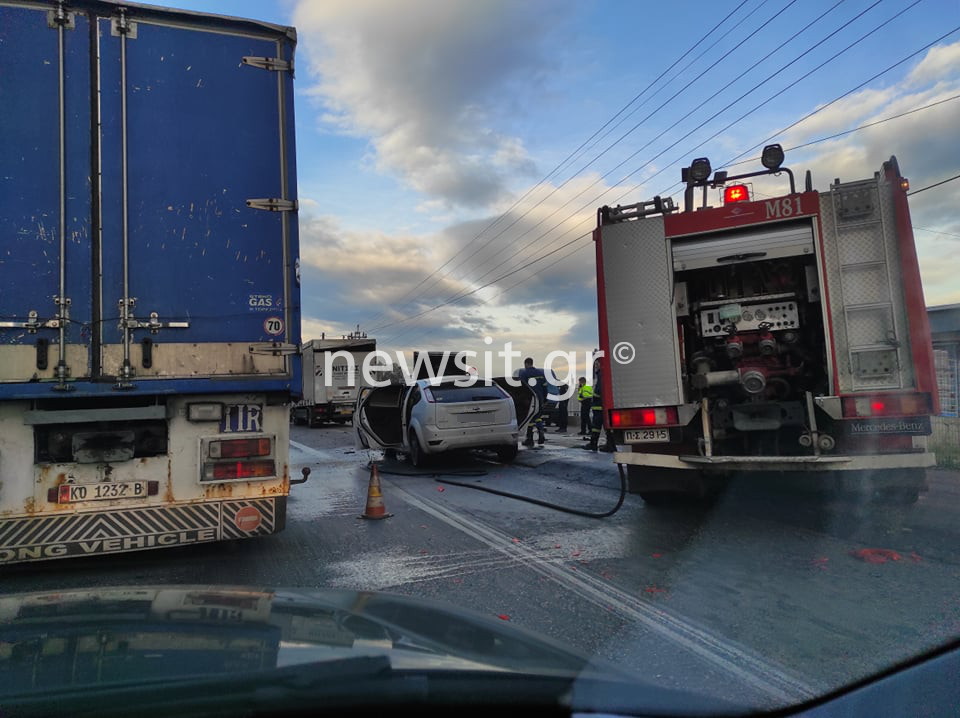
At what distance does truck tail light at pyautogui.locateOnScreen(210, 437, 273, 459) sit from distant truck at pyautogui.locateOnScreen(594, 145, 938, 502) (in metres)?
3.15

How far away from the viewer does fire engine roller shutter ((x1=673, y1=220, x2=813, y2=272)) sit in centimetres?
633

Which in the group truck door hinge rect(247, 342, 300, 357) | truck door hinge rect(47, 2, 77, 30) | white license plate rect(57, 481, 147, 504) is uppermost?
truck door hinge rect(47, 2, 77, 30)

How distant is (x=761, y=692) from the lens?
300 cm

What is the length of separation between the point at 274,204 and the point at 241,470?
80.2 inches

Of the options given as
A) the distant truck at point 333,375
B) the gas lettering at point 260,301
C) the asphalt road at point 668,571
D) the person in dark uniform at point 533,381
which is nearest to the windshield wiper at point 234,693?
the asphalt road at point 668,571

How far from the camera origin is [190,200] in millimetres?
5172

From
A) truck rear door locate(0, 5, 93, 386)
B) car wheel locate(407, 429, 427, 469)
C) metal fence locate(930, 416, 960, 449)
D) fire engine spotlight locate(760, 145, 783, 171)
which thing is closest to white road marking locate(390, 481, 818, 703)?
truck rear door locate(0, 5, 93, 386)

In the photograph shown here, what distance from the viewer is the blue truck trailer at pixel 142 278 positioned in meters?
4.74

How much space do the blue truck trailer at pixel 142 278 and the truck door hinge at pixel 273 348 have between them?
0.01m

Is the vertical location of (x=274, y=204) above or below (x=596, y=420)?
above

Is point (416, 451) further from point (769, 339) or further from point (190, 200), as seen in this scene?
point (190, 200)

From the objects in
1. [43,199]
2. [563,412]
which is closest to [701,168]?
[43,199]

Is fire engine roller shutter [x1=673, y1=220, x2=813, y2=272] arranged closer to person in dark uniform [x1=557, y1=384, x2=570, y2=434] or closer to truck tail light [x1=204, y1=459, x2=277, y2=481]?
truck tail light [x1=204, y1=459, x2=277, y2=481]

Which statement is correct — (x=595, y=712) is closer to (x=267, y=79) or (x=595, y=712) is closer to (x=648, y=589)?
(x=648, y=589)
